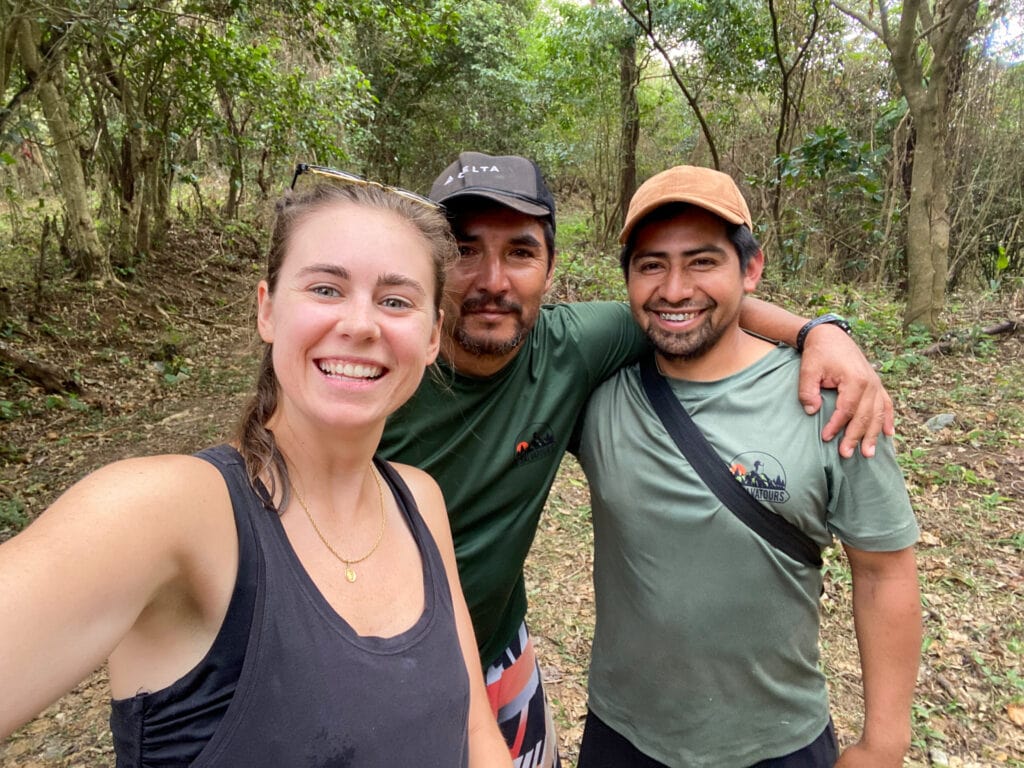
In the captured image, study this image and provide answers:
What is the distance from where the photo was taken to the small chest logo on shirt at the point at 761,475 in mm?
1585

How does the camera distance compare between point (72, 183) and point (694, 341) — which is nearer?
point (694, 341)

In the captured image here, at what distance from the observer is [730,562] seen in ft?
5.32

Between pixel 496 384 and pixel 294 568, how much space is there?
925 mm

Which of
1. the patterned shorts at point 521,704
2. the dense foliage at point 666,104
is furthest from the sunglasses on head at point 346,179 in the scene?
the dense foliage at point 666,104

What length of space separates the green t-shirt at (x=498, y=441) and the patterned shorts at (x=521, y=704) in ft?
0.26

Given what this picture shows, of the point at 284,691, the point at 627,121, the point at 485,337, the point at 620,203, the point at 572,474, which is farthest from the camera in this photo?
the point at 620,203

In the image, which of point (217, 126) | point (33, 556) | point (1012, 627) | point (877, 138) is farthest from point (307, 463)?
point (217, 126)

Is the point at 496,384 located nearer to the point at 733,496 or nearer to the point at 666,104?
the point at 733,496

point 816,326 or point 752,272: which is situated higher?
point 752,272

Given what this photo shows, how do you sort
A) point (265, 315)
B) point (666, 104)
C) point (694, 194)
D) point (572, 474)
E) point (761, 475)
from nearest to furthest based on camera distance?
point (265, 315), point (761, 475), point (694, 194), point (572, 474), point (666, 104)

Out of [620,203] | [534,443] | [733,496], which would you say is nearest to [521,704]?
[534,443]

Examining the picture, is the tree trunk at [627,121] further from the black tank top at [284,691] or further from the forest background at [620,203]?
the black tank top at [284,691]

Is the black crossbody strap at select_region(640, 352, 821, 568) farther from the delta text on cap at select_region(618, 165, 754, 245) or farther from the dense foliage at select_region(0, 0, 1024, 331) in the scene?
the dense foliage at select_region(0, 0, 1024, 331)

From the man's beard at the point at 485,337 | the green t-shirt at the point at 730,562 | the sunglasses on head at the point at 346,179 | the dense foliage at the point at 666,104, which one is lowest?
the green t-shirt at the point at 730,562
